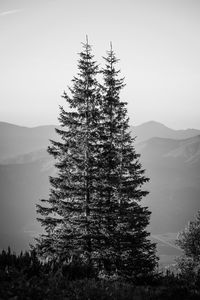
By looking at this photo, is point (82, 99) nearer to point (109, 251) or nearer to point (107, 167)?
point (107, 167)

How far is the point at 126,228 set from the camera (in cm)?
1923

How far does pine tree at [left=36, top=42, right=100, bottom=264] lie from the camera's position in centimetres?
1700

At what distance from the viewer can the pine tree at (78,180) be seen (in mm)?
17000

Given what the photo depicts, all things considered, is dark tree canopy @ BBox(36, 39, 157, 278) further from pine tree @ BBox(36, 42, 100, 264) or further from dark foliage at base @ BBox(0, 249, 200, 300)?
dark foliage at base @ BBox(0, 249, 200, 300)

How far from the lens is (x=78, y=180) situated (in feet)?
57.5

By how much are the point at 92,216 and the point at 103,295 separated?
33.2 feet

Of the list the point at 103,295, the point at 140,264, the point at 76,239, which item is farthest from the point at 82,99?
the point at 103,295

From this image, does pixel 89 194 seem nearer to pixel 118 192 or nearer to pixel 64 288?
pixel 118 192

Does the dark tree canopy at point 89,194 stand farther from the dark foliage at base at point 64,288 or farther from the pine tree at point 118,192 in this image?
the dark foliage at base at point 64,288

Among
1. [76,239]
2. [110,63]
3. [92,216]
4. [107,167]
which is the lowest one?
[76,239]

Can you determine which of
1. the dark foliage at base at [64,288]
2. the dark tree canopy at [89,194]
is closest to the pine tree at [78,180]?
the dark tree canopy at [89,194]

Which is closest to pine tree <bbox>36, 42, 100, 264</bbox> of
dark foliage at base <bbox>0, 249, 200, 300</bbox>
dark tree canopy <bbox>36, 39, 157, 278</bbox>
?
dark tree canopy <bbox>36, 39, 157, 278</bbox>

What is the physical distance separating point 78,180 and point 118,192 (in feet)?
11.6

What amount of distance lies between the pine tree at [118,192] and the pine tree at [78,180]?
0.89 metres
